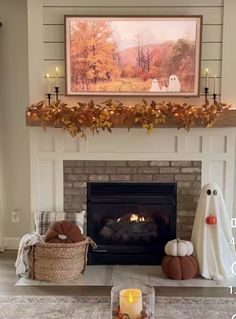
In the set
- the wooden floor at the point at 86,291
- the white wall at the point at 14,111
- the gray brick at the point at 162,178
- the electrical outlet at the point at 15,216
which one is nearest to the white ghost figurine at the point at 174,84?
the gray brick at the point at 162,178

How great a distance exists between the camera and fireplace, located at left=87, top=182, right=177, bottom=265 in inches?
158

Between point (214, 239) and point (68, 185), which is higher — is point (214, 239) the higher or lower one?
the lower one

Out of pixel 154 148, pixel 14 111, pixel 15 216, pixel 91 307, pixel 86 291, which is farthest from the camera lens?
pixel 15 216

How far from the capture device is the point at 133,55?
3.89 m

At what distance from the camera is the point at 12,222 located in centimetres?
451

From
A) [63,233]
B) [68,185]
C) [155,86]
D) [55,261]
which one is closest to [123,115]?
[155,86]

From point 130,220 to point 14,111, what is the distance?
61.7 inches

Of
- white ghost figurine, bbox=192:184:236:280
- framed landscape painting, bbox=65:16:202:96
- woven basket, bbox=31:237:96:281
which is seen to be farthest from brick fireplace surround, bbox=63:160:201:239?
framed landscape painting, bbox=65:16:202:96

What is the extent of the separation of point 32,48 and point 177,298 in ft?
8.01

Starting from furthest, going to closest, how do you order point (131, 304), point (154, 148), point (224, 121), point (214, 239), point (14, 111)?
point (14, 111), point (154, 148), point (224, 121), point (214, 239), point (131, 304)

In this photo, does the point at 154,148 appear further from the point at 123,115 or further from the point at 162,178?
the point at 123,115

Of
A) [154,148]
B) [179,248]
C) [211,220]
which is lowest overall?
[179,248]

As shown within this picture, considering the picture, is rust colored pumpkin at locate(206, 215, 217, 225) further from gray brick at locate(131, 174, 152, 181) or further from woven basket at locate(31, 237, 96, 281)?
woven basket at locate(31, 237, 96, 281)

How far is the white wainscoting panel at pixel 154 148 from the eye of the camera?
3977mm
